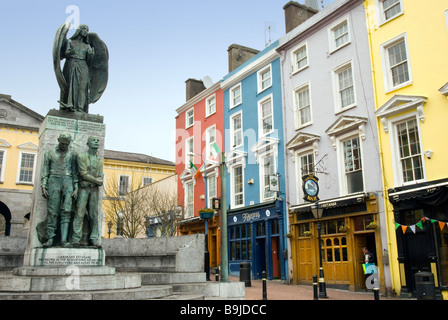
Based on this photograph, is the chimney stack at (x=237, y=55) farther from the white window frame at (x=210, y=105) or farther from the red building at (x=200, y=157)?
the white window frame at (x=210, y=105)

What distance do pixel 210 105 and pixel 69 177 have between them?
70.9ft

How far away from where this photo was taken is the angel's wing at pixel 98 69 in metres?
9.81

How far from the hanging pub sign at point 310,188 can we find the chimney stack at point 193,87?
57.2ft

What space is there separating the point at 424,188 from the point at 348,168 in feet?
13.1

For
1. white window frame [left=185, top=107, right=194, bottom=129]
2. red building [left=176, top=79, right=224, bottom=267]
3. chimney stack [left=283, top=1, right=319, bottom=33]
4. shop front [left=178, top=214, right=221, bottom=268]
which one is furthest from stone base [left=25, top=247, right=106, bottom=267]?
white window frame [left=185, top=107, right=194, bottom=129]

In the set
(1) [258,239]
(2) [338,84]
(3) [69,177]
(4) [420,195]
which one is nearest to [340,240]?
(4) [420,195]

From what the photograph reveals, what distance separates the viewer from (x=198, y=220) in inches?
1104

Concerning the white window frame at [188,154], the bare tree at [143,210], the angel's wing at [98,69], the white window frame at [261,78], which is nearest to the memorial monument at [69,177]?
the angel's wing at [98,69]

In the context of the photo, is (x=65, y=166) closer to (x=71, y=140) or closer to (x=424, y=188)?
(x=71, y=140)

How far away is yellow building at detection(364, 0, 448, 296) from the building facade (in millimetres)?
654

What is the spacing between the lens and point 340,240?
17.9 metres

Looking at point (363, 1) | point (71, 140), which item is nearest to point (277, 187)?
point (363, 1)

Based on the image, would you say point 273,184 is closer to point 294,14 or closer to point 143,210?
point 294,14

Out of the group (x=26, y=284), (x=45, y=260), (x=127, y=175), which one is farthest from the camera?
(x=127, y=175)
